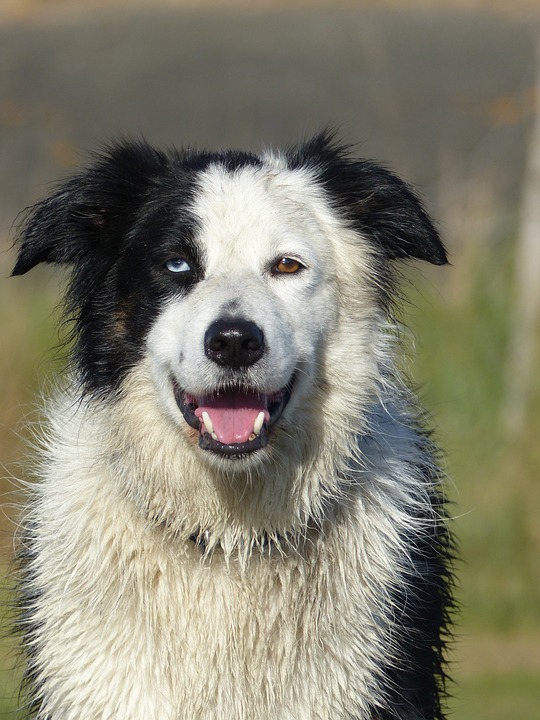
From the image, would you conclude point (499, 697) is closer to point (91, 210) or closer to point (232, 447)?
point (232, 447)

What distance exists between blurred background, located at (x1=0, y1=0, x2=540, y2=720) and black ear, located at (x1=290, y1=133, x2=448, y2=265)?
1141 mm

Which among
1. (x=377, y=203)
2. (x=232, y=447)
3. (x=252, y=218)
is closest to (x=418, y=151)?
(x=377, y=203)

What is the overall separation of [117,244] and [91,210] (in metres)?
0.15

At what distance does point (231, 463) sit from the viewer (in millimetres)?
3734

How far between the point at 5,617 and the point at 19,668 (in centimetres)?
25

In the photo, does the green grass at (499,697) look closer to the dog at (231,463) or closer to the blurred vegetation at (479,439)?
the blurred vegetation at (479,439)

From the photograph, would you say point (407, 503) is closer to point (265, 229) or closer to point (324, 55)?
point (265, 229)

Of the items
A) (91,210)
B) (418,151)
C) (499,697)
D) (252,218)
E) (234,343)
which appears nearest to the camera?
(234,343)

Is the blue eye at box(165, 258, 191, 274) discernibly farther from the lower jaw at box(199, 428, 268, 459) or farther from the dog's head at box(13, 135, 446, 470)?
the lower jaw at box(199, 428, 268, 459)

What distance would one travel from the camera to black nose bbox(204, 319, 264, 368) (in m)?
3.55

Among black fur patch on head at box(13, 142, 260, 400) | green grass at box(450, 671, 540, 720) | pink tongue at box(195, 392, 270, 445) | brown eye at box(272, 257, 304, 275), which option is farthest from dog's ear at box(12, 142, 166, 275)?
green grass at box(450, 671, 540, 720)

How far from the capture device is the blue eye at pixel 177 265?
3.88 metres

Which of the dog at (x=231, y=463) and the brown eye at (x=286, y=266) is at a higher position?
the brown eye at (x=286, y=266)

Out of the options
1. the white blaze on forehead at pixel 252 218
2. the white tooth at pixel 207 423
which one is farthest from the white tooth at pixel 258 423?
the white blaze on forehead at pixel 252 218
